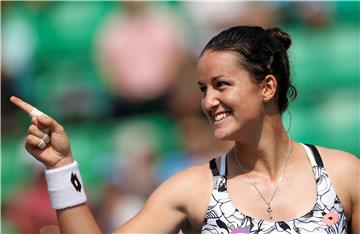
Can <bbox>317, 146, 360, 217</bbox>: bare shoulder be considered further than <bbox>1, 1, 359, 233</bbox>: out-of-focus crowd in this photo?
No

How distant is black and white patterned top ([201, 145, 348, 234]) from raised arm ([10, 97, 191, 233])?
114mm

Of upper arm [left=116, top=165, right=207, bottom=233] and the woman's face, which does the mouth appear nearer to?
the woman's face

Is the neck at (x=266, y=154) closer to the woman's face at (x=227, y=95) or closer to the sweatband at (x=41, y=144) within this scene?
the woman's face at (x=227, y=95)

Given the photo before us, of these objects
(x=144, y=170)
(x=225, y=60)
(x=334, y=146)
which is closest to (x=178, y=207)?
(x=225, y=60)

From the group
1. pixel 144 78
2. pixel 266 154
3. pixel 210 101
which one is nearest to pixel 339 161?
pixel 266 154

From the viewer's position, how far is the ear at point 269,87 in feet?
8.05

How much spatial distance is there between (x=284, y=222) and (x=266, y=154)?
0.29m

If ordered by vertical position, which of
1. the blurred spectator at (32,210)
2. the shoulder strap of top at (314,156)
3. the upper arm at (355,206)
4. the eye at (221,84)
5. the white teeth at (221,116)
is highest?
the eye at (221,84)

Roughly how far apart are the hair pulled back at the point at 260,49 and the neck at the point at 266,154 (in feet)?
0.37

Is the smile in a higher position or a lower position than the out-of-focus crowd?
higher

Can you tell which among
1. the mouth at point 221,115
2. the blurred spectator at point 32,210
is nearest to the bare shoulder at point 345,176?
the mouth at point 221,115

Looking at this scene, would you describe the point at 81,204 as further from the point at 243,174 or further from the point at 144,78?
the point at 144,78

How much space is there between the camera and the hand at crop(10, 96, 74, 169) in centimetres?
218

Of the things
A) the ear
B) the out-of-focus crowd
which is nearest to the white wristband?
the ear
